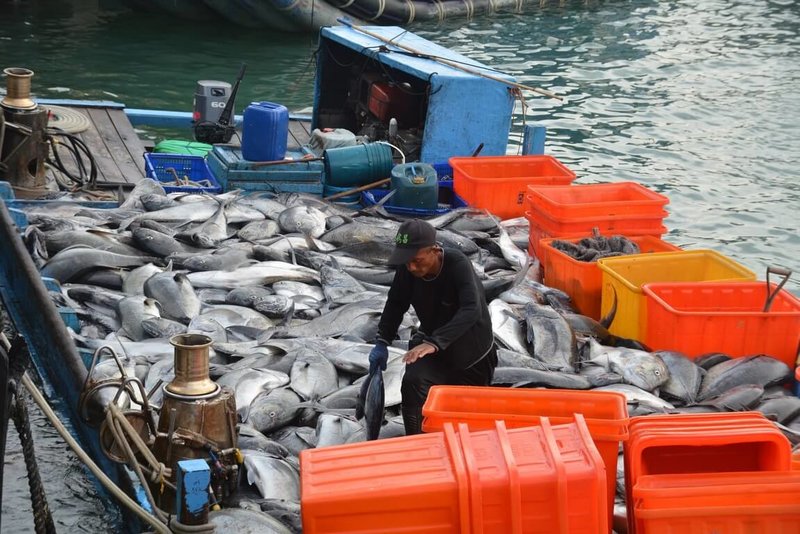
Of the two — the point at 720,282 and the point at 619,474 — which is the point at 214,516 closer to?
the point at 619,474

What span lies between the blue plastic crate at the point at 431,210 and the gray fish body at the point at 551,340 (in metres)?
2.64

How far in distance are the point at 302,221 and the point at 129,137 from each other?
351 centimetres

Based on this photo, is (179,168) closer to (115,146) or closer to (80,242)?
(115,146)

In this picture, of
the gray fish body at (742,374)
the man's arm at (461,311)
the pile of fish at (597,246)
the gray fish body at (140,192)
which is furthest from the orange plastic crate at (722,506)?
the gray fish body at (140,192)

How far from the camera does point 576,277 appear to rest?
27.1 feet

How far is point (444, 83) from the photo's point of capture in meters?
10.3

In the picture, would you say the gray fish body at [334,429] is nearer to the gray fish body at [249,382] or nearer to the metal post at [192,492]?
the gray fish body at [249,382]

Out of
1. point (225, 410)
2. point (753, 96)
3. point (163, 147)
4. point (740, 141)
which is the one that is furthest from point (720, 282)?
point (753, 96)

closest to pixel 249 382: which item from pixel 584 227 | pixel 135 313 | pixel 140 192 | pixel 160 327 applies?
pixel 160 327

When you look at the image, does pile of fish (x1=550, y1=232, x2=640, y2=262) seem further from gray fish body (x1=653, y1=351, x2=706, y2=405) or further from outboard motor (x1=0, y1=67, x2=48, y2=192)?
outboard motor (x1=0, y1=67, x2=48, y2=192)

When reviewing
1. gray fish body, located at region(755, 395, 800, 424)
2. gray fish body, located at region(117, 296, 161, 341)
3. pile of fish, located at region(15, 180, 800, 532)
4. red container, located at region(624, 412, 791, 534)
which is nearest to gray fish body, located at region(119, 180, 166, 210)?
pile of fish, located at region(15, 180, 800, 532)

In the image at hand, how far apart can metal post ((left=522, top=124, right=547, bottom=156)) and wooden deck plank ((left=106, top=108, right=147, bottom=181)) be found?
409 cm

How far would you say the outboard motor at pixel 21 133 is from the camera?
30.8ft

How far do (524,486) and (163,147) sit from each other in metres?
8.31
